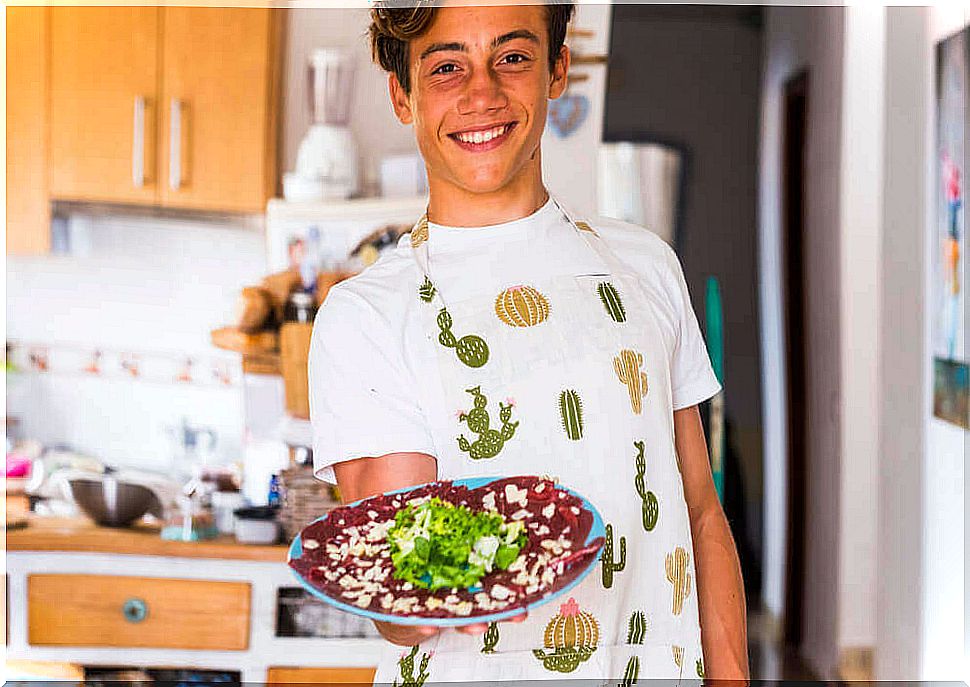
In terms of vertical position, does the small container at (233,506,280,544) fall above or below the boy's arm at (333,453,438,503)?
below

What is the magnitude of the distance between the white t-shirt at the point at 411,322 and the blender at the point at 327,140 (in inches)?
30.9

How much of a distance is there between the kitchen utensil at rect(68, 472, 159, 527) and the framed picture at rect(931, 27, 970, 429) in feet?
5.51

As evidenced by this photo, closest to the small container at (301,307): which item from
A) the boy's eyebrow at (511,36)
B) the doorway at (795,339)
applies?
the boy's eyebrow at (511,36)

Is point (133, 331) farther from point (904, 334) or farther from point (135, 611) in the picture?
point (904, 334)

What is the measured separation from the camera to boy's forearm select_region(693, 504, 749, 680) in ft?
5.25

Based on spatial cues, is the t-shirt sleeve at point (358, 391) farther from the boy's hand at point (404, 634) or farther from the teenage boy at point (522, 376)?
the boy's hand at point (404, 634)

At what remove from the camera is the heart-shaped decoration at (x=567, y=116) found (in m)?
2.40

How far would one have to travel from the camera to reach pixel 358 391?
1.49m

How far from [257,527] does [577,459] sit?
103 cm

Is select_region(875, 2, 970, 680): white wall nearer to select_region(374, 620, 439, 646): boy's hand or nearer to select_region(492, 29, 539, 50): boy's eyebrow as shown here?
select_region(492, 29, 539, 50): boy's eyebrow

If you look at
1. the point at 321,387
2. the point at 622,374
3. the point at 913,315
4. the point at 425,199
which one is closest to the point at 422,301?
the point at 321,387

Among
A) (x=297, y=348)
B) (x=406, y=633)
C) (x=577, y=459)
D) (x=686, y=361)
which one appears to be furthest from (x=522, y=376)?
(x=297, y=348)

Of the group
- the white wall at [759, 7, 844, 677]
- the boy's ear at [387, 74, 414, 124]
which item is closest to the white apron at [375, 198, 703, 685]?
the boy's ear at [387, 74, 414, 124]

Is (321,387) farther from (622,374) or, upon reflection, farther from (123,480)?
(123,480)
